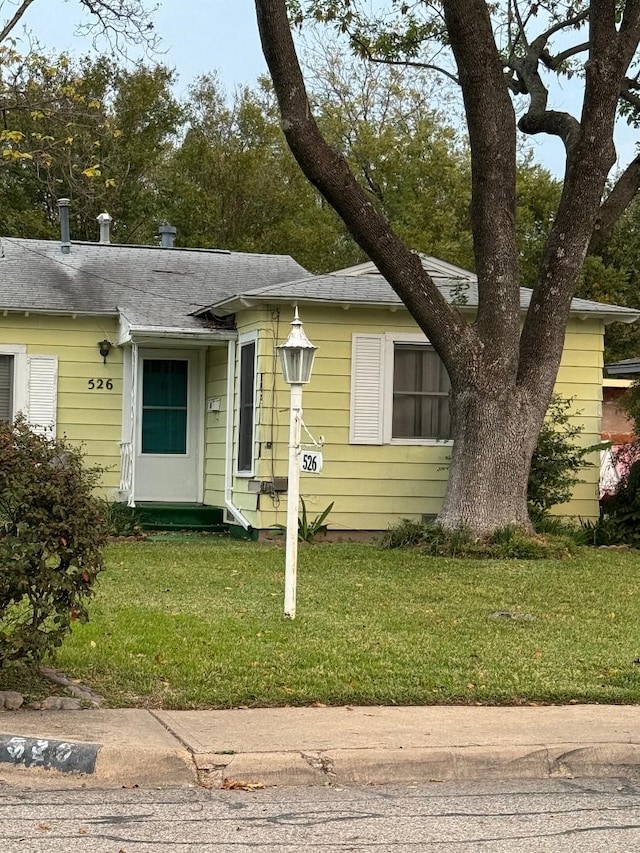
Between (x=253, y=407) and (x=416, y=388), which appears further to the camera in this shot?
(x=416, y=388)

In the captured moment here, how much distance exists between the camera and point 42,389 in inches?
691

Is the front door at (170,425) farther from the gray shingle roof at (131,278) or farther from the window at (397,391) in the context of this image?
the window at (397,391)

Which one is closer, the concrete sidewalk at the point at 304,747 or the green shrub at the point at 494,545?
the concrete sidewalk at the point at 304,747

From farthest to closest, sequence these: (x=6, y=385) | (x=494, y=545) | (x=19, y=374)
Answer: (x=6, y=385)
(x=19, y=374)
(x=494, y=545)

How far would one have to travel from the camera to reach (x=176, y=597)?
34.7 feet

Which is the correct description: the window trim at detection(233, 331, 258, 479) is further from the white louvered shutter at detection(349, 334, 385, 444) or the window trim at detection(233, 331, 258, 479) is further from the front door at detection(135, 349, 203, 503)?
the front door at detection(135, 349, 203, 503)

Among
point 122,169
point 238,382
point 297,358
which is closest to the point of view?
point 297,358

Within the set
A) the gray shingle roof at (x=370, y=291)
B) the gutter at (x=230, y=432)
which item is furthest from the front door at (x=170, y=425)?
the gray shingle roof at (x=370, y=291)

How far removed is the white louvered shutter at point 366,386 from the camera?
16.2m

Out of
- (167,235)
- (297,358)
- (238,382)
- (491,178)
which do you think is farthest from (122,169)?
(297,358)

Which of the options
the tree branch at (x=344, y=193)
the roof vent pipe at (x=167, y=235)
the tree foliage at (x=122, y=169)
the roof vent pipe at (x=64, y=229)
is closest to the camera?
the tree branch at (x=344, y=193)

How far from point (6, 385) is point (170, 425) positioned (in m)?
2.50

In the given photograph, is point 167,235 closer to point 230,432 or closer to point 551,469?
point 230,432

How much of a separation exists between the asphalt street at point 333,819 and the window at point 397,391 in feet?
33.8
